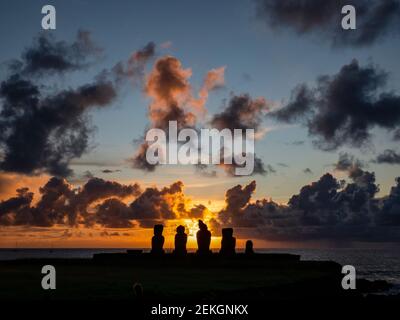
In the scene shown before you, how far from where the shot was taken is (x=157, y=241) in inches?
3209

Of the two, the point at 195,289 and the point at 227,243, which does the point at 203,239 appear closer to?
the point at 227,243

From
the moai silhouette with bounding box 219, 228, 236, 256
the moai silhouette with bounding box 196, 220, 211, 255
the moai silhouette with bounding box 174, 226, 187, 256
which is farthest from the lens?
the moai silhouette with bounding box 196, 220, 211, 255

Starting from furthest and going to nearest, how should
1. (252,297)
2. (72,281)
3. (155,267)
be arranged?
(155,267)
(72,281)
(252,297)

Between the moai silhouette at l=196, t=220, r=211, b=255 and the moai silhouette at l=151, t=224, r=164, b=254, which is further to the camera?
the moai silhouette at l=151, t=224, r=164, b=254

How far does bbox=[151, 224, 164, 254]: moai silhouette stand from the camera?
80.5m

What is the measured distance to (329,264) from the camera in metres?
70.9

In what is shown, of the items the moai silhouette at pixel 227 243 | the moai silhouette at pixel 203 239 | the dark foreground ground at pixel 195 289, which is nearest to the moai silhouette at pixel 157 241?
the moai silhouette at pixel 203 239

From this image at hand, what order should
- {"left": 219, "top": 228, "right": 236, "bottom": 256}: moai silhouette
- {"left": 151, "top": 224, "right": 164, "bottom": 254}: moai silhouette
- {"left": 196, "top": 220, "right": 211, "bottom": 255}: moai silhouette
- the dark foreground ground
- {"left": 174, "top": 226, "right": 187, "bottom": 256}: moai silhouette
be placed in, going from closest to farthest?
the dark foreground ground
{"left": 174, "top": 226, "right": 187, "bottom": 256}: moai silhouette
{"left": 219, "top": 228, "right": 236, "bottom": 256}: moai silhouette
{"left": 196, "top": 220, "right": 211, "bottom": 255}: moai silhouette
{"left": 151, "top": 224, "right": 164, "bottom": 254}: moai silhouette

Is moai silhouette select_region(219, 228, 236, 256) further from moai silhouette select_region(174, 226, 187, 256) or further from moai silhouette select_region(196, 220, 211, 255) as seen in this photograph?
A: moai silhouette select_region(174, 226, 187, 256)

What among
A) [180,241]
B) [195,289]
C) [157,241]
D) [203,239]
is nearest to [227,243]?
[203,239]

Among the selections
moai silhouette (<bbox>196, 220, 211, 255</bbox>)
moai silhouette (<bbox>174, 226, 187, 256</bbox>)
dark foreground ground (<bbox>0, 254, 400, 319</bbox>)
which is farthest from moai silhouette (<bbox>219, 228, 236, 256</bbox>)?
dark foreground ground (<bbox>0, 254, 400, 319</bbox>)
